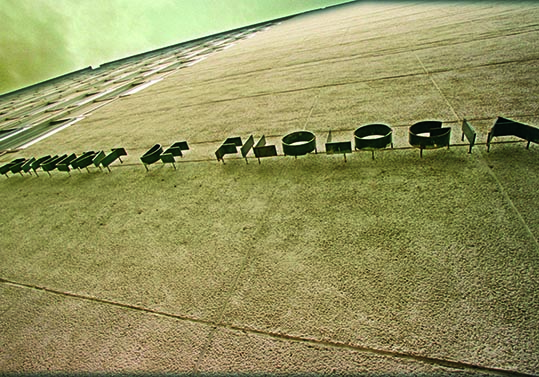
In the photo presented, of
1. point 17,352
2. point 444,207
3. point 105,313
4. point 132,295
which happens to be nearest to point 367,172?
point 444,207

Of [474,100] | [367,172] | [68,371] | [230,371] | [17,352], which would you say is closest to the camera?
[230,371]

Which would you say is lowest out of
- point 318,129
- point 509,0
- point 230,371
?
point 230,371

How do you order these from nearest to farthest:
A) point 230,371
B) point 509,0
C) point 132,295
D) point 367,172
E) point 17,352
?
point 230,371
point 17,352
point 132,295
point 367,172
point 509,0

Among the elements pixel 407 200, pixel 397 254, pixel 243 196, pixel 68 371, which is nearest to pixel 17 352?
pixel 68 371

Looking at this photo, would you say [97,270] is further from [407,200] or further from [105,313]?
[407,200]

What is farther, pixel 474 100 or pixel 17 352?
pixel 474 100

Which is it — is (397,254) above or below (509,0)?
below
